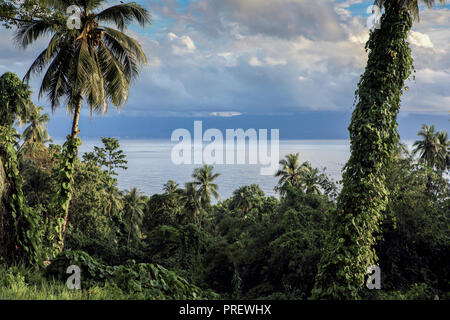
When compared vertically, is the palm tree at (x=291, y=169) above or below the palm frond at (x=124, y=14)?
below

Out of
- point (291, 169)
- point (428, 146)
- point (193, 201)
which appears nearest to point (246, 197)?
point (291, 169)

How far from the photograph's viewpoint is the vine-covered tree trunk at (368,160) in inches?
320

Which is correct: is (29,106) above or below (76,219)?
above

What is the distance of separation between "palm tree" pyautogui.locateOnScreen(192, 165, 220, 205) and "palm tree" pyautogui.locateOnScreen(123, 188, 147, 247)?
7.22 meters

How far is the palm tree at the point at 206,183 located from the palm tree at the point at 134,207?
7.22 meters

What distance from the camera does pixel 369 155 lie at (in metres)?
8.30

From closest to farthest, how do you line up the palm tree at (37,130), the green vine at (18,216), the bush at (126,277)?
the bush at (126,277) < the green vine at (18,216) < the palm tree at (37,130)

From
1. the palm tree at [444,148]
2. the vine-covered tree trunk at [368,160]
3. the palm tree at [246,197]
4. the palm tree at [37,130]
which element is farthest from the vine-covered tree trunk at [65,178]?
the palm tree at [444,148]

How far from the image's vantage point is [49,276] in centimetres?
694

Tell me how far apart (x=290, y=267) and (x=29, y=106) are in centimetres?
1879

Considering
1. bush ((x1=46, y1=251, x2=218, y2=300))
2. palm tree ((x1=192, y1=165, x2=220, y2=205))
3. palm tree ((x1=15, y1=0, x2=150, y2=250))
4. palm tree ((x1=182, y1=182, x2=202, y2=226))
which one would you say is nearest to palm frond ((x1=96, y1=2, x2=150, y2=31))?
palm tree ((x1=15, y1=0, x2=150, y2=250))

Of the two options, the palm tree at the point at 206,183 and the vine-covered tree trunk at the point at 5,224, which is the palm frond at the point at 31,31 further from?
the palm tree at the point at 206,183
